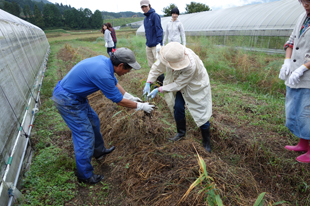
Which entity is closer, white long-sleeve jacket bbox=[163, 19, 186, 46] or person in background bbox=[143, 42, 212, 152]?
person in background bbox=[143, 42, 212, 152]

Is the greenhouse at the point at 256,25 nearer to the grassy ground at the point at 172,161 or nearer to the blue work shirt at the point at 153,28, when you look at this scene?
the blue work shirt at the point at 153,28

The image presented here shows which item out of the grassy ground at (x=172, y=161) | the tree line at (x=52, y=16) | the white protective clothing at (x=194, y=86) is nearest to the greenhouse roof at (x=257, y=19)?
the grassy ground at (x=172, y=161)

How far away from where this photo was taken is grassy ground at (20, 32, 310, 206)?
68.5 inches

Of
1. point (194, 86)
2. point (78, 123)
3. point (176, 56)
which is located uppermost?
point (176, 56)

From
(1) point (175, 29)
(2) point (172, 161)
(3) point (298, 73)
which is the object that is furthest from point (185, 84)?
(1) point (175, 29)

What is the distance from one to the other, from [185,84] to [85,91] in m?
1.10

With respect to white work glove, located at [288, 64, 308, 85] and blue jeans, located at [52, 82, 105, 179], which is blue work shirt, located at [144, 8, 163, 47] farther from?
white work glove, located at [288, 64, 308, 85]

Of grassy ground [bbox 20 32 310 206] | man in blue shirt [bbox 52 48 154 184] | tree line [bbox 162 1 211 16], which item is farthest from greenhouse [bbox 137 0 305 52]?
tree line [bbox 162 1 211 16]

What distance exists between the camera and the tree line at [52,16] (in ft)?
101

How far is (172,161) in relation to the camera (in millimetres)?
2014

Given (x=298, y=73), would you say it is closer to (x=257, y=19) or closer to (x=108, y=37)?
(x=108, y=37)

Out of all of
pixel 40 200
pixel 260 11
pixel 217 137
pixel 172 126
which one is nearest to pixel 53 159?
pixel 40 200

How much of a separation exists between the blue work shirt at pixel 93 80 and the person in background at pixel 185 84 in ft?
2.03

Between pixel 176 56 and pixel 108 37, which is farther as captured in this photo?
pixel 108 37
